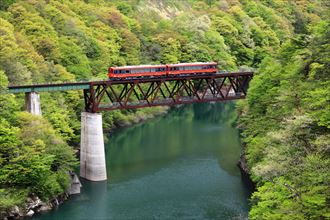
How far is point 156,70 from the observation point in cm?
6725

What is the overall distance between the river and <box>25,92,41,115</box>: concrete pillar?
29.8 feet

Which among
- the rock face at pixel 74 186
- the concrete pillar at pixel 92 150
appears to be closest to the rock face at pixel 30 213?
the rock face at pixel 74 186

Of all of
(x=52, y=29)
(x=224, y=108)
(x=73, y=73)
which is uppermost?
(x=52, y=29)

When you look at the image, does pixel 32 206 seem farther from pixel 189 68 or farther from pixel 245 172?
pixel 189 68

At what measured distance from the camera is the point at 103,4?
122250 millimetres

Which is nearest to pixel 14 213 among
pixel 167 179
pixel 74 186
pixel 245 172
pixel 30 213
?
pixel 30 213

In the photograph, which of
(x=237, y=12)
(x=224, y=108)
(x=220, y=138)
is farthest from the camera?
(x=237, y=12)

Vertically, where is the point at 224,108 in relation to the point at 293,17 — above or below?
below

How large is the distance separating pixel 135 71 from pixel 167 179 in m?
13.5

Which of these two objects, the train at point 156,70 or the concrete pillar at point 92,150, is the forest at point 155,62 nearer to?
the concrete pillar at point 92,150

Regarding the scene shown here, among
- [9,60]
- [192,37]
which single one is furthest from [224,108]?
[9,60]

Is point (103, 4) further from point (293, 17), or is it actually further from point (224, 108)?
point (293, 17)

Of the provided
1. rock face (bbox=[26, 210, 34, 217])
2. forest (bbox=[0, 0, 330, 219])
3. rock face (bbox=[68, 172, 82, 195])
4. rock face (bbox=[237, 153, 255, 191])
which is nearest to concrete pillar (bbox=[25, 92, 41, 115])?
forest (bbox=[0, 0, 330, 219])

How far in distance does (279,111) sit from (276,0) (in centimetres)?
12839
